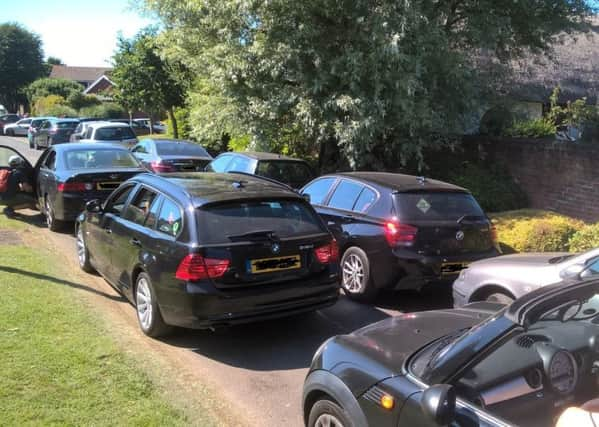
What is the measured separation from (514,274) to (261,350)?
2505mm

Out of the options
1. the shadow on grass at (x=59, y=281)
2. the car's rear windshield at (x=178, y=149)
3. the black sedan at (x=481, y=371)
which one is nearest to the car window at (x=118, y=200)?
the shadow on grass at (x=59, y=281)

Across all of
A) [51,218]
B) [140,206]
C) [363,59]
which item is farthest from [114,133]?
[140,206]

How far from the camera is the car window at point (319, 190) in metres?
8.14

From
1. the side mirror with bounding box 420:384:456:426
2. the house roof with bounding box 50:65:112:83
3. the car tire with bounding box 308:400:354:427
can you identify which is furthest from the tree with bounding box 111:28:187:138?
the house roof with bounding box 50:65:112:83

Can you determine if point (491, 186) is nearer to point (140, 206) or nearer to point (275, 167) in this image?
point (275, 167)

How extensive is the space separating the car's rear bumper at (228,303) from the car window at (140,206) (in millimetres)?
1103

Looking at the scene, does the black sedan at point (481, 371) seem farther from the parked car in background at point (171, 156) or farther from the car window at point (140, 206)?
the parked car in background at point (171, 156)

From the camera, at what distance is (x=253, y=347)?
5457 millimetres

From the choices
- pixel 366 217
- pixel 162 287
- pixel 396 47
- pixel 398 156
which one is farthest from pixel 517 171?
pixel 162 287

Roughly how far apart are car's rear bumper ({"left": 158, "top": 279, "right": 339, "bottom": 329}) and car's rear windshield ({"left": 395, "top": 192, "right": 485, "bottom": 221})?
1893 mm

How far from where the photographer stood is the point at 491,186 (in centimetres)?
1228

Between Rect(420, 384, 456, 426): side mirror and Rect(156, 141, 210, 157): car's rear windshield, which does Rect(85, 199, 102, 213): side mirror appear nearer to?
Rect(420, 384, 456, 426): side mirror

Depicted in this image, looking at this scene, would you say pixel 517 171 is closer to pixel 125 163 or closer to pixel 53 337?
pixel 125 163

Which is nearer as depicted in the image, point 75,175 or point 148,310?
point 148,310
